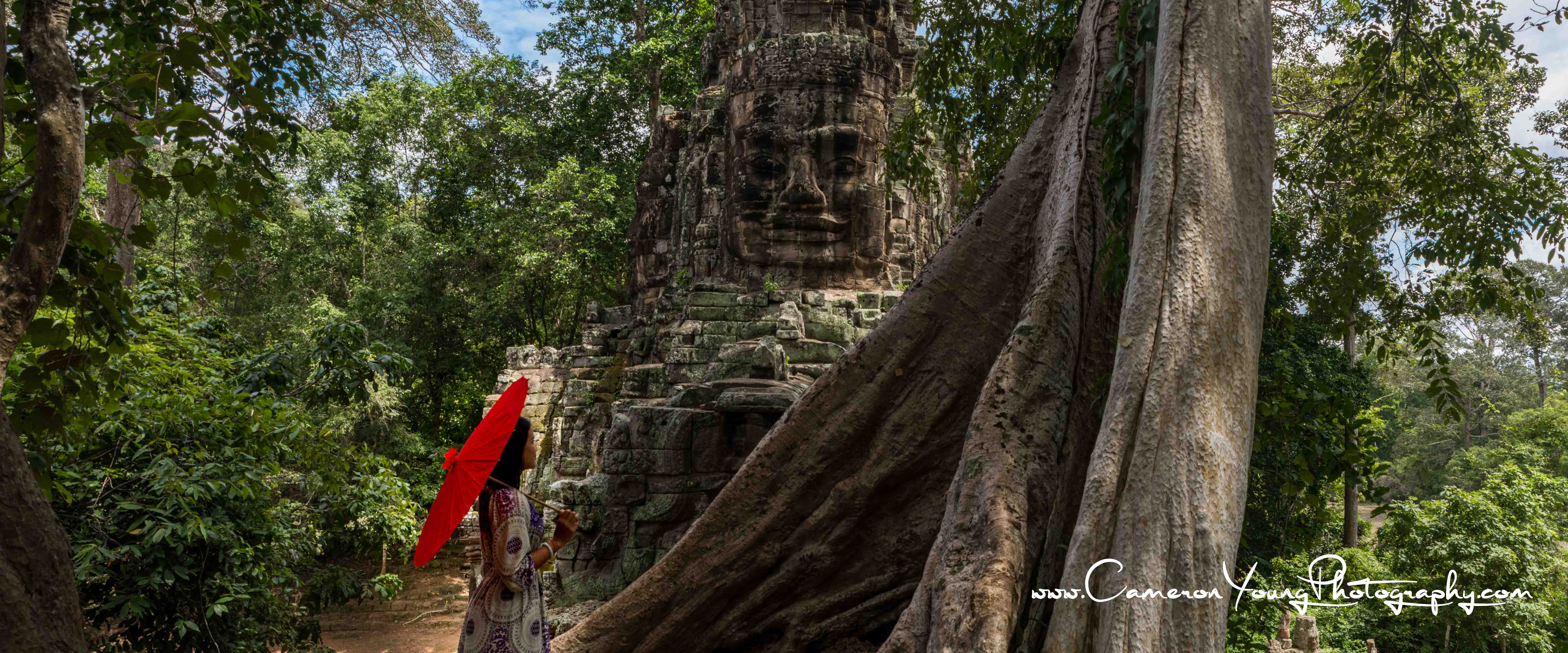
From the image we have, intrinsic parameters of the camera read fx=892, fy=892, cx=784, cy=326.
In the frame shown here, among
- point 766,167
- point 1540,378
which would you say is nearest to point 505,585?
point 766,167

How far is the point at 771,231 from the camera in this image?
10047mm

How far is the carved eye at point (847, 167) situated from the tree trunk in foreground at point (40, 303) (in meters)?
8.08

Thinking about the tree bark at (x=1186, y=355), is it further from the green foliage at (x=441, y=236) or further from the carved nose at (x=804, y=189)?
the green foliage at (x=441, y=236)

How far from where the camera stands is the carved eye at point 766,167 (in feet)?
32.8

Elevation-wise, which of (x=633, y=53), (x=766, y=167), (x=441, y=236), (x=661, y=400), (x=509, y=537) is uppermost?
(x=633, y=53)

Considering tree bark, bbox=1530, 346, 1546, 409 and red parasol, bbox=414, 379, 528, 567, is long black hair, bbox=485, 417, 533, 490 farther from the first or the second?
tree bark, bbox=1530, 346, 1546, 409

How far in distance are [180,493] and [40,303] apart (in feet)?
8.45

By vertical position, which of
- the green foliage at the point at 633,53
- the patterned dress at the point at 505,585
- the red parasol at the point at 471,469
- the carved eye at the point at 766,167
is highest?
the green foliage at the point at 633,53

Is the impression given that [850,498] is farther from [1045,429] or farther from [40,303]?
[40,303]

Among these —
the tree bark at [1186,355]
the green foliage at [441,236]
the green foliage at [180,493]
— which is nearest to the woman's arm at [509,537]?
the tree bark at [1186,355]

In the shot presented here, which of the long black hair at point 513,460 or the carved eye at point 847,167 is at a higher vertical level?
the carved eye at point 847,167

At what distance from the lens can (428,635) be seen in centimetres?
1068

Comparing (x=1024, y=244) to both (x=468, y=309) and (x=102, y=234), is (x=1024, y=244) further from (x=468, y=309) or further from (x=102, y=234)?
(x=468, y=309)

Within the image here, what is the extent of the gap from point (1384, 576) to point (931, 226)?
21.2 ft
